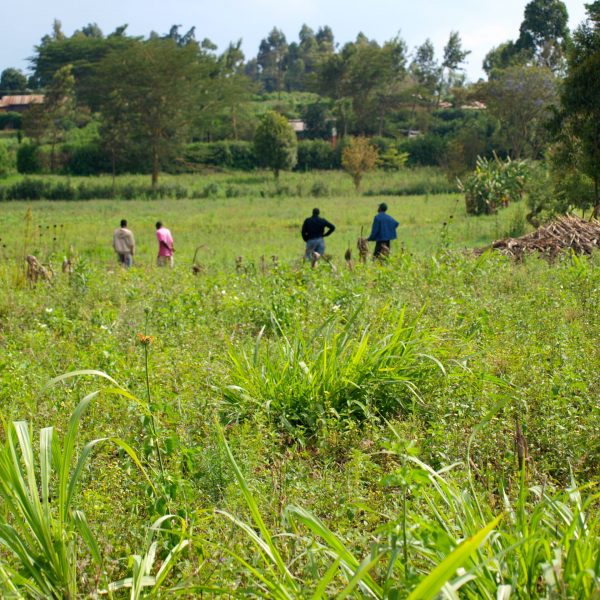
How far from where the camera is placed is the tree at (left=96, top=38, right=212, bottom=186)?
51000 millimetres

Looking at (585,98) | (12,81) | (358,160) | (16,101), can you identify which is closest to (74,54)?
(16,101)

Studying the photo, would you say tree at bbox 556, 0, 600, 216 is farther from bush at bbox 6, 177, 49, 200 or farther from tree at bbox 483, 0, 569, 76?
tree at bbox 483, 0, 569, 76

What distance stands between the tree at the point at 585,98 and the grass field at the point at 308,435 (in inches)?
323

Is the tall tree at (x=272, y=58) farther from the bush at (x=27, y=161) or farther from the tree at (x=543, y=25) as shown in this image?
the bush at (x=27, y=161)

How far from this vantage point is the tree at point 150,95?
2008 inches

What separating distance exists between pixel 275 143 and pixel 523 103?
1530cm

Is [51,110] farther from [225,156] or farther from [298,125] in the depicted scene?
[298,125]

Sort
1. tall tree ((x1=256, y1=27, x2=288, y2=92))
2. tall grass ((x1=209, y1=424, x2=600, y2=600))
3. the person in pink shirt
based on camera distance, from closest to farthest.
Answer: tall grass ((x1=209, y1=424, x2=600, y2=600)) → the person in pink shirt → tall tree ((x1=256, y1=27, x2=288, y2=92))

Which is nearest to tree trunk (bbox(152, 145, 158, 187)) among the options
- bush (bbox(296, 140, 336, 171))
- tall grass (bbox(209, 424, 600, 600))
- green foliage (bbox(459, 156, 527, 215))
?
bush (bbox(296, 140, 336, 171))

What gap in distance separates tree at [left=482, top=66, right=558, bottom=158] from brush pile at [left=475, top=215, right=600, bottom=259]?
1382 inches

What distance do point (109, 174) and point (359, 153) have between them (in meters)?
19.6

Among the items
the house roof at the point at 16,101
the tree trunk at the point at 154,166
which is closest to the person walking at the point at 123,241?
the tree trunk at the point at 154,166

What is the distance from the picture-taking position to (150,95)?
5091 centimetres

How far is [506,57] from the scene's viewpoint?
235 feet
